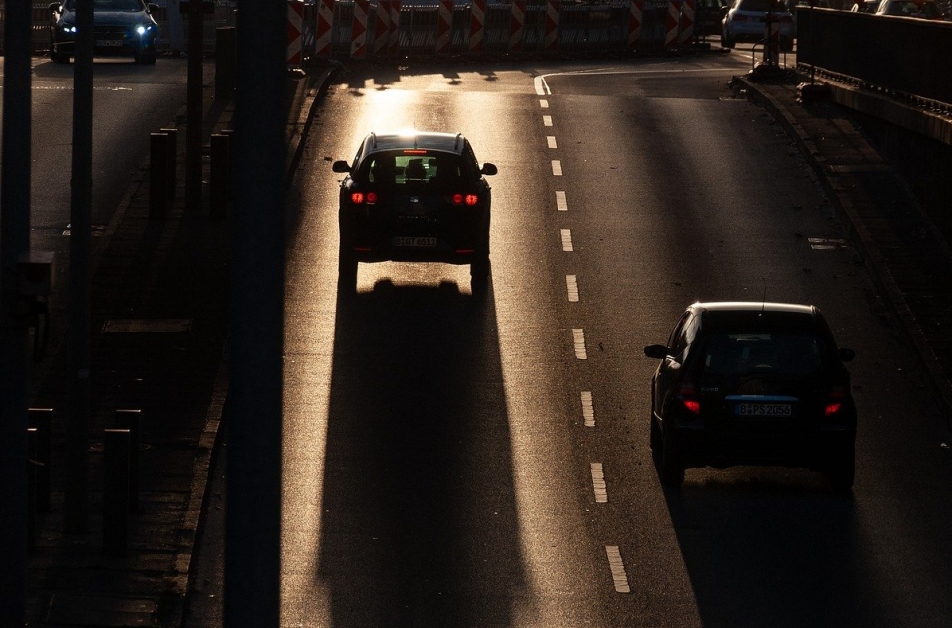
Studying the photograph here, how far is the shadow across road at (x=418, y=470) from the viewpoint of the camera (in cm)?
1184

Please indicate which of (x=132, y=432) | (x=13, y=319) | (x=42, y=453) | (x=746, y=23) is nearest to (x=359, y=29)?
(x=746, y=23)

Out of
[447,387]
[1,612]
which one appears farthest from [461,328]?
[1,612]

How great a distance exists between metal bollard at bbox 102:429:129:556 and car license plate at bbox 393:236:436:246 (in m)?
9.29

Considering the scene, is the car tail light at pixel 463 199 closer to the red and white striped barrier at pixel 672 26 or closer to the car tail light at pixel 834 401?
the car tail light at pixel 834 401

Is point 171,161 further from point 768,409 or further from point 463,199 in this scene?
point 768,409

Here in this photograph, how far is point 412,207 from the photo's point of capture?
20812mm

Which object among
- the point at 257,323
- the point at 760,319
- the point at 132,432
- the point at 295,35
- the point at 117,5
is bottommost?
the point at 132,432

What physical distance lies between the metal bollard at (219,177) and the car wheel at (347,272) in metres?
3.57

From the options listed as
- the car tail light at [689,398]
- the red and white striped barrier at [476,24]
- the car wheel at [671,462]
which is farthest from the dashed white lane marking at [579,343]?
the red and white striped barrier at [476,24]

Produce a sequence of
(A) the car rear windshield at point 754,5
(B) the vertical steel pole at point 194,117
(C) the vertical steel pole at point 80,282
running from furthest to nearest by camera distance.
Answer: (A) the car rear windshield at point 754,5
(B) the vertical steel pole at point 194,117
(C) the vertical steel pole at point 80,282

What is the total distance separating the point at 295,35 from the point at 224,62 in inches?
101

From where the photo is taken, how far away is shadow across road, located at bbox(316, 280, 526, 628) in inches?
466

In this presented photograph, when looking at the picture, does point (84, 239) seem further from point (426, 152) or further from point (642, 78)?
point (642, 78)

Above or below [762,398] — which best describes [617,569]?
below
